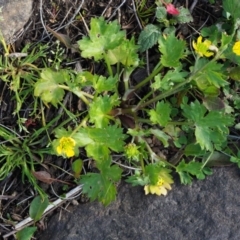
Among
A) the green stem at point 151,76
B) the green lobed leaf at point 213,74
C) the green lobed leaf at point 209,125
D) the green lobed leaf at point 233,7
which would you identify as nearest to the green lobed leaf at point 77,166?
the green stem at point 151,76

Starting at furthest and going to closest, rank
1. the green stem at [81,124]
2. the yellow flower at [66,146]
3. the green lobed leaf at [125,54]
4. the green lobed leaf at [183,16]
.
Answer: the green lobed leaf at [183,16], the green lobed leaf at [125,54], the green stem at [81,124], the yellow flower at [66,146]

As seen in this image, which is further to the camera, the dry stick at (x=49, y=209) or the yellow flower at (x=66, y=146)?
the dry stick at (x=49, y=209)

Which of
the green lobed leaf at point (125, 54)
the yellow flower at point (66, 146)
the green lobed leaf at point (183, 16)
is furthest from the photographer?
the green lobed leaf at point (183, 16)

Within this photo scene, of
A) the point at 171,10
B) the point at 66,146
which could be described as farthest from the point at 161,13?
the point at 66,146

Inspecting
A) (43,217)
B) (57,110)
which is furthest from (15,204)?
(57,110)

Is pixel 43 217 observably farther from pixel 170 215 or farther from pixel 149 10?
pixel 149 10

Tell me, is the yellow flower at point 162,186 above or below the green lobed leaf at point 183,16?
below

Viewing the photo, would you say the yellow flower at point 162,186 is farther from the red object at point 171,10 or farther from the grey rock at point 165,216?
the red object at point 171,10

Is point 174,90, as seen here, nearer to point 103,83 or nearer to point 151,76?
point 151,76
